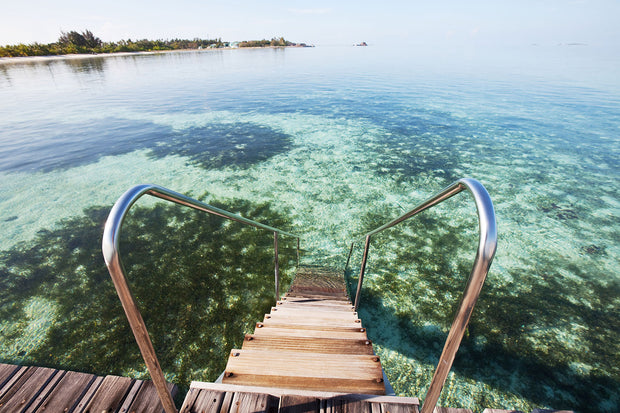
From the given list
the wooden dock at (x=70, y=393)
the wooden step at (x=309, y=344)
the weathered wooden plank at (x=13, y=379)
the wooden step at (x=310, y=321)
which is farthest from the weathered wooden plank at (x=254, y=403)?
the weathered wooden plank at (x=13, y=379)

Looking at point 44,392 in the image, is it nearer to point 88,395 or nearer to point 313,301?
point 88,395

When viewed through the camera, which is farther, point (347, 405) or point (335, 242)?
point (335, 242)

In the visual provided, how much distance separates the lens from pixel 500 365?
3.07 meters

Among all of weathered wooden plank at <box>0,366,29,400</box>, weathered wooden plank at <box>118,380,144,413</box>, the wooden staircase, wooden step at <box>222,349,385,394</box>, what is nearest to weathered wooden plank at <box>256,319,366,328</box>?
the wooden staircase

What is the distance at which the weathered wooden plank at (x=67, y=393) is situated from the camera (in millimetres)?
1745

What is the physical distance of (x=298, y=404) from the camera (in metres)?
1.23

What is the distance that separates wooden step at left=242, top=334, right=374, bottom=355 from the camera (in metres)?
1.81

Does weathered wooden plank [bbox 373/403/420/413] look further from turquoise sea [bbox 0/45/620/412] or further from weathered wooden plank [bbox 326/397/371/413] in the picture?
turquoise sea [bbox 0/45/620/412]

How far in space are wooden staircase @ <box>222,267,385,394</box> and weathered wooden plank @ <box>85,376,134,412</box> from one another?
31.7 inches

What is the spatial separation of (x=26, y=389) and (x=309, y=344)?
2094 millimetres

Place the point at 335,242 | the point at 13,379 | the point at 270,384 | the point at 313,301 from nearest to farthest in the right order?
the point at 270,384 < the point at 13,379 < the point at 313,301 < the point at 335,242

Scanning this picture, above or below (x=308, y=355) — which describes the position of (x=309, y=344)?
below

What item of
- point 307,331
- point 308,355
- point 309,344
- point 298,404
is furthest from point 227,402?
point 307,331

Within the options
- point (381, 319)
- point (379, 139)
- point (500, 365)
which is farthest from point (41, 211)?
point (379, 139)
